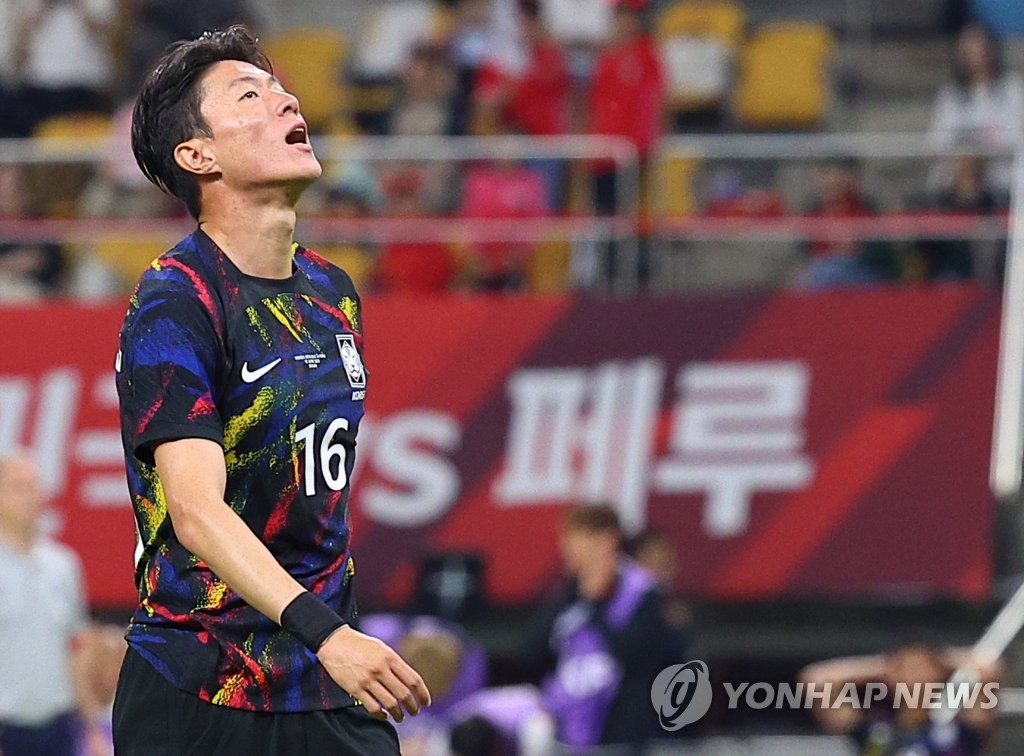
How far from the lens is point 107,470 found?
10.9 meters

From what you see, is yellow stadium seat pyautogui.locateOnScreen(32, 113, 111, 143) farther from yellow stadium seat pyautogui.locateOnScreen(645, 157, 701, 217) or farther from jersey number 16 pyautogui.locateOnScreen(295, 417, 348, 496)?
jersey number 16 pyautogui.locateOnScreen(295, 417, 348, 496)

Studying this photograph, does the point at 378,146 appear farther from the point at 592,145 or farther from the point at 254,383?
the point at 254,383

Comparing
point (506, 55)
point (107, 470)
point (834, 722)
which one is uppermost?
point (506, 55)

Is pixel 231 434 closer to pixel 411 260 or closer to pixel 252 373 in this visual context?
pixel 252 373

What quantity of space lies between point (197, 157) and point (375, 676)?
3.56 feet

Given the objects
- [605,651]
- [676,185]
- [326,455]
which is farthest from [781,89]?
[326,455]

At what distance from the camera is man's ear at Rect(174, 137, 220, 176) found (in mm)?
3660

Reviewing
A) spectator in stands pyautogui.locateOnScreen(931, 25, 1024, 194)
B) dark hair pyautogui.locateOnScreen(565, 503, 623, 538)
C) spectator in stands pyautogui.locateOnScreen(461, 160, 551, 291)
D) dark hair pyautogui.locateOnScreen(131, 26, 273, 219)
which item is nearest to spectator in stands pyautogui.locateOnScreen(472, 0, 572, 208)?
spectator in stands pyautogui.locateOnScreen(461, 160, 551, 291)

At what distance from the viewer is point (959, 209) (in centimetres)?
1091

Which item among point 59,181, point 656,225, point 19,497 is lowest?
Answer: point 19,497

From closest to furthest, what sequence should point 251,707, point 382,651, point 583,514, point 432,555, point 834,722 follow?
1. point 382,651
2. point 251,707
3. point 583,514
4. point 834,722
5. point 432,555

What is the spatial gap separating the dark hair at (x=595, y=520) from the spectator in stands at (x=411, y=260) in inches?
113

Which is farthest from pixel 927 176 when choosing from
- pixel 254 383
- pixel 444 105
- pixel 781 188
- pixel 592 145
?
pixel 254 383

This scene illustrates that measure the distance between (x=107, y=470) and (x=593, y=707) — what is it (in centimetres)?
354
